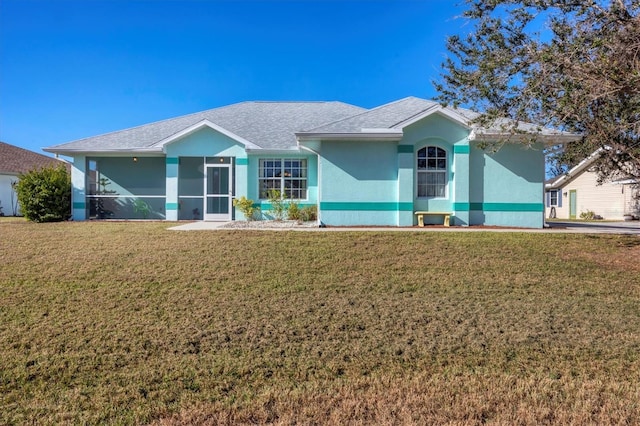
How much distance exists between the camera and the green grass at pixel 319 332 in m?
3.84

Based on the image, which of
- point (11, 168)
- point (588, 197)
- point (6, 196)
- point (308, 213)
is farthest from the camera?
point (588, 197)

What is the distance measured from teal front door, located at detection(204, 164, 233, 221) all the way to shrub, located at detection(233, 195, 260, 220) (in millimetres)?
934

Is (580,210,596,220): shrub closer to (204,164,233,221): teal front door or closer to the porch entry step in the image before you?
the porch entry step

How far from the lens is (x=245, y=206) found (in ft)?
51.1

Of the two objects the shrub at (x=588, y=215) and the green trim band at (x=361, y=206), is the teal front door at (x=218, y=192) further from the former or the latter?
the shrub at (x=588, y=215)

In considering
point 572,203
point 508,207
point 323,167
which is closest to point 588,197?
point 572,203

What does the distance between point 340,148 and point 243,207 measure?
4677 mm

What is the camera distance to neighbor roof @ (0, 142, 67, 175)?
90.9ft

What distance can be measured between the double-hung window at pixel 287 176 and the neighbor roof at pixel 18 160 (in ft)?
64.4

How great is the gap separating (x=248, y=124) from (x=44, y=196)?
30.6ft

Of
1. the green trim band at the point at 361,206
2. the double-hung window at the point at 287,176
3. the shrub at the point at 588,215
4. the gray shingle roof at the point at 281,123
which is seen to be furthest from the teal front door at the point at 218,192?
the shrub at the point at 588,215

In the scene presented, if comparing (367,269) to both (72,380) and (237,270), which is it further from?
(72,380)

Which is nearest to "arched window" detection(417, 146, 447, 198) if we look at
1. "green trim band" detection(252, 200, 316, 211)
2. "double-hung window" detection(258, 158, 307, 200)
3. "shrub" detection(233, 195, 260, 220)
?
"green trim band" detection(252, 200, 316, 211)

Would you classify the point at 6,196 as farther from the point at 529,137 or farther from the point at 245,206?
the point at 529,137
